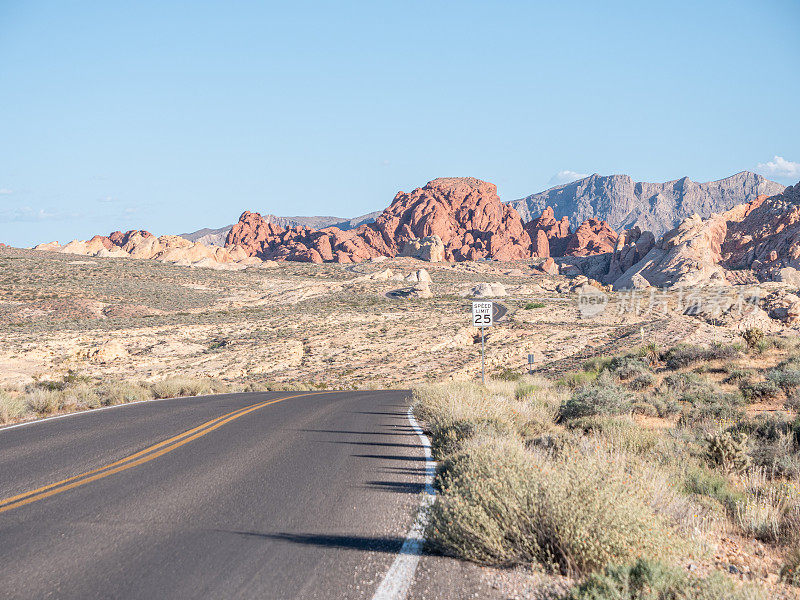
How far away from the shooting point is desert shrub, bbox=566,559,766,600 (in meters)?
3.16

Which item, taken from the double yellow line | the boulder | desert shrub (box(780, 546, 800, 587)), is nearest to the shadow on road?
the double yellow line

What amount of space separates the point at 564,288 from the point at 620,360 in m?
79.8

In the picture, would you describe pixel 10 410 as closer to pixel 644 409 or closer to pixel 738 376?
pixel 644 409

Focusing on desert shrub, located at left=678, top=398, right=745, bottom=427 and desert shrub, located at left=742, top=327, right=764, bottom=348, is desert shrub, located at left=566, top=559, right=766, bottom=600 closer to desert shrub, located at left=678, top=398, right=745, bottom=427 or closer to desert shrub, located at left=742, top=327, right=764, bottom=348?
desert shrub, located at left=678, top=398, right=745, bottom=427

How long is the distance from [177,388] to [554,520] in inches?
689

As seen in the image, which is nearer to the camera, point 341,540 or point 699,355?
point 341,540

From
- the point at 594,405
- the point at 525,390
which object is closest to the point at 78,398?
the point at 525,390

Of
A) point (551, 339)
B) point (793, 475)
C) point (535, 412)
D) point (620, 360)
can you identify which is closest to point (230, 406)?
point (535, 412)

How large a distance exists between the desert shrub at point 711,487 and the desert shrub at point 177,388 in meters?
16.2

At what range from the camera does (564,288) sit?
323 feet

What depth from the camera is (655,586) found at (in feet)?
10.9

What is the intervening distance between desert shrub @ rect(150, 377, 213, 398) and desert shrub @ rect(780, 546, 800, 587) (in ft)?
58.0

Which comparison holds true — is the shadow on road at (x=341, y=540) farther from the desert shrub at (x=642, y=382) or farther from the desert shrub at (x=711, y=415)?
the desert shrub at (x=642, y=382)

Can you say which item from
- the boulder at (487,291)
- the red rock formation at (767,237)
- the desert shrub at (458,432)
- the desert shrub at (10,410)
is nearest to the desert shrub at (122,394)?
the desert shrub at (10,410)
